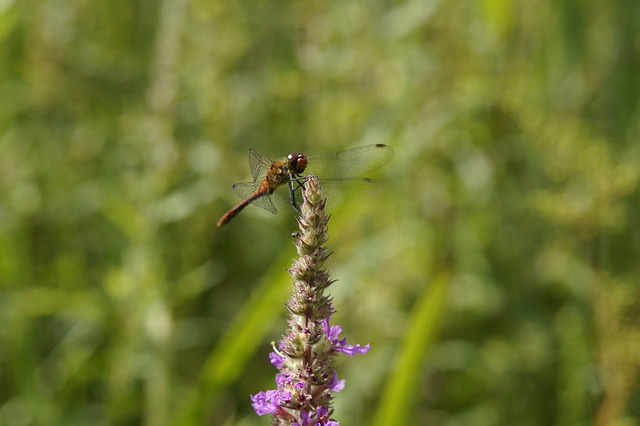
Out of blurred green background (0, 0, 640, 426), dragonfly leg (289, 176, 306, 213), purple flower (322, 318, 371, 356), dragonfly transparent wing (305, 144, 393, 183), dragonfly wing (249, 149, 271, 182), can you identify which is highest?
blurred green background (0, 0, 640, 426)

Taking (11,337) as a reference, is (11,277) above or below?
above

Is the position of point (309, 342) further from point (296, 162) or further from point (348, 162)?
point (348, 162)

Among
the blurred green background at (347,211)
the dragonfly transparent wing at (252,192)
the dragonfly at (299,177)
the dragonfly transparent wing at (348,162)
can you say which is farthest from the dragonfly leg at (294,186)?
the blurred green background at (347,211)

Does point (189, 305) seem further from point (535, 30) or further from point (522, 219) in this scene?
point (535, 30)

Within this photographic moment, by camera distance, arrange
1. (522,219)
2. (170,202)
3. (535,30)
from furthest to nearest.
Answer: (535,30) < (522,219) < (170,202)

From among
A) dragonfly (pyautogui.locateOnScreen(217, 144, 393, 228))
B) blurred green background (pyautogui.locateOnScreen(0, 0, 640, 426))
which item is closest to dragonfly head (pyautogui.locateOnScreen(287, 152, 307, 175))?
dragonfly (pyautogui.locateOnScreen(217, 144, 393, 228))

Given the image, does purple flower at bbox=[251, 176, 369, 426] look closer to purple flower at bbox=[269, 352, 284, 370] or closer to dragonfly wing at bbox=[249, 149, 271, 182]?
purple flower at bbox=[269, 352, 284, 370]

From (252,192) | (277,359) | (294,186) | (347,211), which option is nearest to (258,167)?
(252,192)

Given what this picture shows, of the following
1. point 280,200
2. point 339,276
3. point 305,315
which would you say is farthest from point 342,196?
point 339,276
